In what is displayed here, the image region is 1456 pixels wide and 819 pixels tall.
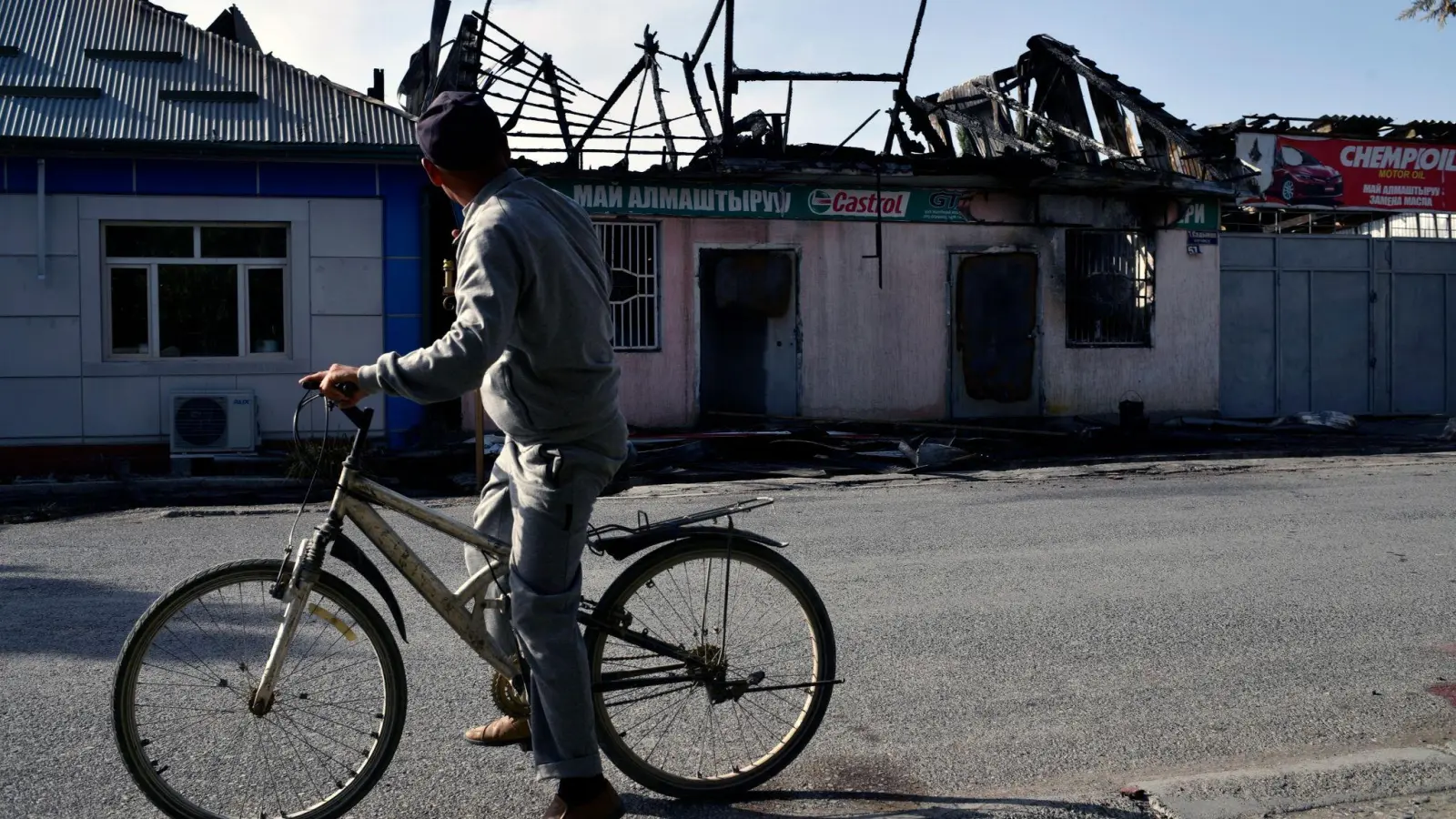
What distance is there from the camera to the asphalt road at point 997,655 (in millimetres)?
3699

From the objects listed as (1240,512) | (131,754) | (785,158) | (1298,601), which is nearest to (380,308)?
(785,158)

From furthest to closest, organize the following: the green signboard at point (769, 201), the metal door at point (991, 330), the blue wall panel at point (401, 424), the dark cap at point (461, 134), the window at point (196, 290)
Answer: the metal door at point (991, 330), the green signboard at point (769, 201), the blue wall panel at point (401, 424), the window at point (196, 290), the dark cap at point (461, 134)

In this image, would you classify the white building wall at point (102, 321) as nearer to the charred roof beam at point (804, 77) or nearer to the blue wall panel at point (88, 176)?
the blue wall panel at point (88, 176)

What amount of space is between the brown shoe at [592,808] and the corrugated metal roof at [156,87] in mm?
11816

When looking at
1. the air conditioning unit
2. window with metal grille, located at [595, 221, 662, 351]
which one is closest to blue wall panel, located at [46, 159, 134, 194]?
the air conditioning unit

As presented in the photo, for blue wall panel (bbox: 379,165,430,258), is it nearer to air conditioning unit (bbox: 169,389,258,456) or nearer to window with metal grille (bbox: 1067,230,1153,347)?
air conditioning unit (bbox: 169,389,258,456)

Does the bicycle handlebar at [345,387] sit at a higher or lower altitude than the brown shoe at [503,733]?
higher

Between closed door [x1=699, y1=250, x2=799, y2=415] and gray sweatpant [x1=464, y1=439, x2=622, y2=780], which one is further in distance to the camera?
closed door [x1=699, y1=250, x2=799, y2=415]

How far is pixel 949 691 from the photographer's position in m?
4.62

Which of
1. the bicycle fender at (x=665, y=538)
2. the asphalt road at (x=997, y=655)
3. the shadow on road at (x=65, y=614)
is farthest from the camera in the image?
the shadow on road at (x=65, y=614)

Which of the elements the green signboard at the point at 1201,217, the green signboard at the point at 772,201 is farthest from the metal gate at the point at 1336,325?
the green signboard at the point at 772,201

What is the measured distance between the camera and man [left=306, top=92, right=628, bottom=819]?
3.02 m

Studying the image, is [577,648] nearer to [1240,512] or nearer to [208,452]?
[1240,512]

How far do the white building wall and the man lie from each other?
10948 millimetres
